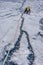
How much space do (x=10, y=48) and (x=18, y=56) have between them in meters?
0.25

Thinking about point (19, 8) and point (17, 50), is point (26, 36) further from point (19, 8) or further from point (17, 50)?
point (19, 8)

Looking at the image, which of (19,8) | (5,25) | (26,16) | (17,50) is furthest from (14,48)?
(19,8)

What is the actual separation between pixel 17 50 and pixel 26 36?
23.0 inches

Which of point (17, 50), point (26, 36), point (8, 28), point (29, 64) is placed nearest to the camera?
point (29, 64)

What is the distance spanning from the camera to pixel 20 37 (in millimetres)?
3398

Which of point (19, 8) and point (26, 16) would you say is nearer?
point (26, 16)

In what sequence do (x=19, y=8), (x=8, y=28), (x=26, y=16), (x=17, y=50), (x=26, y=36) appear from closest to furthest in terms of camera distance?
(x=17, y=50), (x=26, y=36), (x=8, y=28), (x=26, y=16), (x=19, y=8)

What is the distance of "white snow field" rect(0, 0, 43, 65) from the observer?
2729 mm

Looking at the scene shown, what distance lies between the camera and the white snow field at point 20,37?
273 cm

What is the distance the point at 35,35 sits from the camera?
138 inches

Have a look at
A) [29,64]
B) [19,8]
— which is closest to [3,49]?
[29,64]

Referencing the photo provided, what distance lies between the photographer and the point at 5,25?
3.92 m

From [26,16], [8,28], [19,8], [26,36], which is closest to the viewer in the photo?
[26,36]

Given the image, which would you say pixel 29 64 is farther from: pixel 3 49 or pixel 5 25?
pixel 5 25
